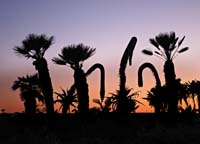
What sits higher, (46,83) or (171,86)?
(46,83)

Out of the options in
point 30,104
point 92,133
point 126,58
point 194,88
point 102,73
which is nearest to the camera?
point 92,133

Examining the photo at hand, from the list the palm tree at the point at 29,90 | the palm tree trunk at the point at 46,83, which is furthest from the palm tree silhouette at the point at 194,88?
the palm tree trunk at the point at 46,83

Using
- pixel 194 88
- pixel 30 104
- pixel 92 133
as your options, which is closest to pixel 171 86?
pixel 92 133

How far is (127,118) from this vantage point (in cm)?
3966

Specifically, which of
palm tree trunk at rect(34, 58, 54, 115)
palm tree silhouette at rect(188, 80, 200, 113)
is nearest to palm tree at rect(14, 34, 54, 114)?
palm tree trunk at rect(34, 58, 54, 115)

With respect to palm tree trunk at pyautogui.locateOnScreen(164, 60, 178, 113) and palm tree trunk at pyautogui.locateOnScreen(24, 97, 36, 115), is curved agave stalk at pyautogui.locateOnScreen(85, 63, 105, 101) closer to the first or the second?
palm tree trunk at pyautogui.locateOnScreen(164, 60, 178, 113)

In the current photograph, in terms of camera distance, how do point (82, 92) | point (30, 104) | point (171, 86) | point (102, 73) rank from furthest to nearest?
1. point (30, 104)
2. point (171, 86)
3. point (82, 92)
4. point (102, 73)

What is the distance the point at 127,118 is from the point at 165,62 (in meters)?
11.0

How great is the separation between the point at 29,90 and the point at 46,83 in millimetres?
16436

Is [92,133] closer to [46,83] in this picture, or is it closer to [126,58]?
[126,58]

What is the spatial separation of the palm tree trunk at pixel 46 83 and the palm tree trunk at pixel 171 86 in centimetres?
1067

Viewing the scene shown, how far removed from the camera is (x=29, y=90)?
62.8 m

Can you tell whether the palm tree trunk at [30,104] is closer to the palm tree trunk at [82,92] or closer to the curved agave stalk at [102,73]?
the palm tree trunk at [82,92]

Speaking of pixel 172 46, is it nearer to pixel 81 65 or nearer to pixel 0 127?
pixel 81 65
